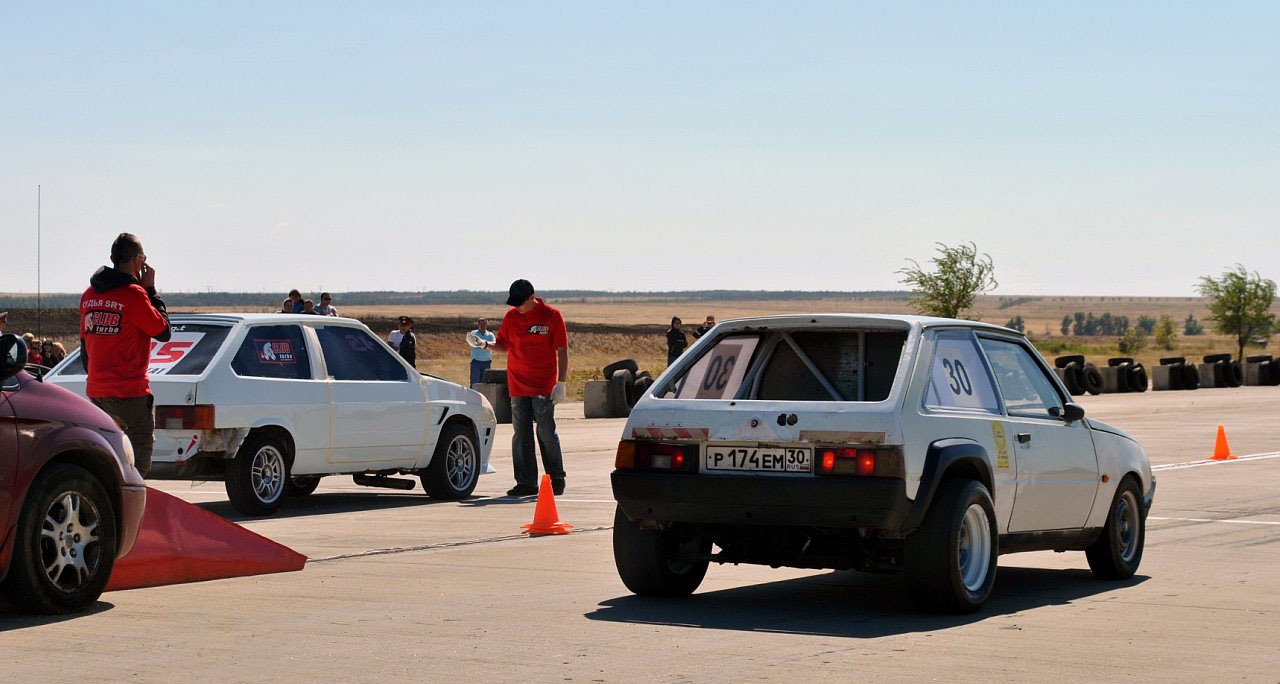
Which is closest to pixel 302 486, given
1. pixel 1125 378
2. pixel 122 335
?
pixel 122 335

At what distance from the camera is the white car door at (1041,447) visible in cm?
975

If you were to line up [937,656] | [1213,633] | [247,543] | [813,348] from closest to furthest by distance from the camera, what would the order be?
1. [937,656]
2. [1213,633]
3. [813,348]
4. [247,543]

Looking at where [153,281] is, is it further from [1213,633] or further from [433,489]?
[1213,633]

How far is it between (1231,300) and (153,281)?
3314 inches

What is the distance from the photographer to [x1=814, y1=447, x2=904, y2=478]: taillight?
28.3ft

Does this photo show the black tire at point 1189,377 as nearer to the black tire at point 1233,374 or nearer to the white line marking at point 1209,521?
the black tire at point 1233,374

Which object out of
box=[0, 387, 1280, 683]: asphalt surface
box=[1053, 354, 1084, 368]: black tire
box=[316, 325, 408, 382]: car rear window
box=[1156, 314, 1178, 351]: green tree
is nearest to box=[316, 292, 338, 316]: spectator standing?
box=[316, 325, 408, 382]: car rear window

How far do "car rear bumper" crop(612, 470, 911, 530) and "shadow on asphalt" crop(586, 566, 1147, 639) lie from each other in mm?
483

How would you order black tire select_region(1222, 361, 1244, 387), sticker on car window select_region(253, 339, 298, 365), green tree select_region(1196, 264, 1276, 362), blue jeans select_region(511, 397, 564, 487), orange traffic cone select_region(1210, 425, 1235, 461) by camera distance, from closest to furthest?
sticker on car window select_region(253, 339, 298, 365) → blue jeans select_region(511, 397, 564, 487) → orange traffic cone select_region(1210, 425, 1235, 461) → black tire select_region(1222, 361, 1244, 387) → green tree select_region(1196, 264, 1276, 362)

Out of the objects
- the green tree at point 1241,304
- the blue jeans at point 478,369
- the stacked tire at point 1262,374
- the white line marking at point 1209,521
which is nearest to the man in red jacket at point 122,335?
the white line marking at point 1209,521

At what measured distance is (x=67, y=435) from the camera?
891 centimetres

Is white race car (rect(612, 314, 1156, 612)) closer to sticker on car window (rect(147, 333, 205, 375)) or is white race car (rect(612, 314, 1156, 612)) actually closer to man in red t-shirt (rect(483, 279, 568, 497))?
sticker on car window (rect(147, 333, 205, 375))

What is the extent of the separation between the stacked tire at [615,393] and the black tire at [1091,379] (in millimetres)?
18919

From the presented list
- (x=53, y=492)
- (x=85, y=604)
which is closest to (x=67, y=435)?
(x=53, y=492)
